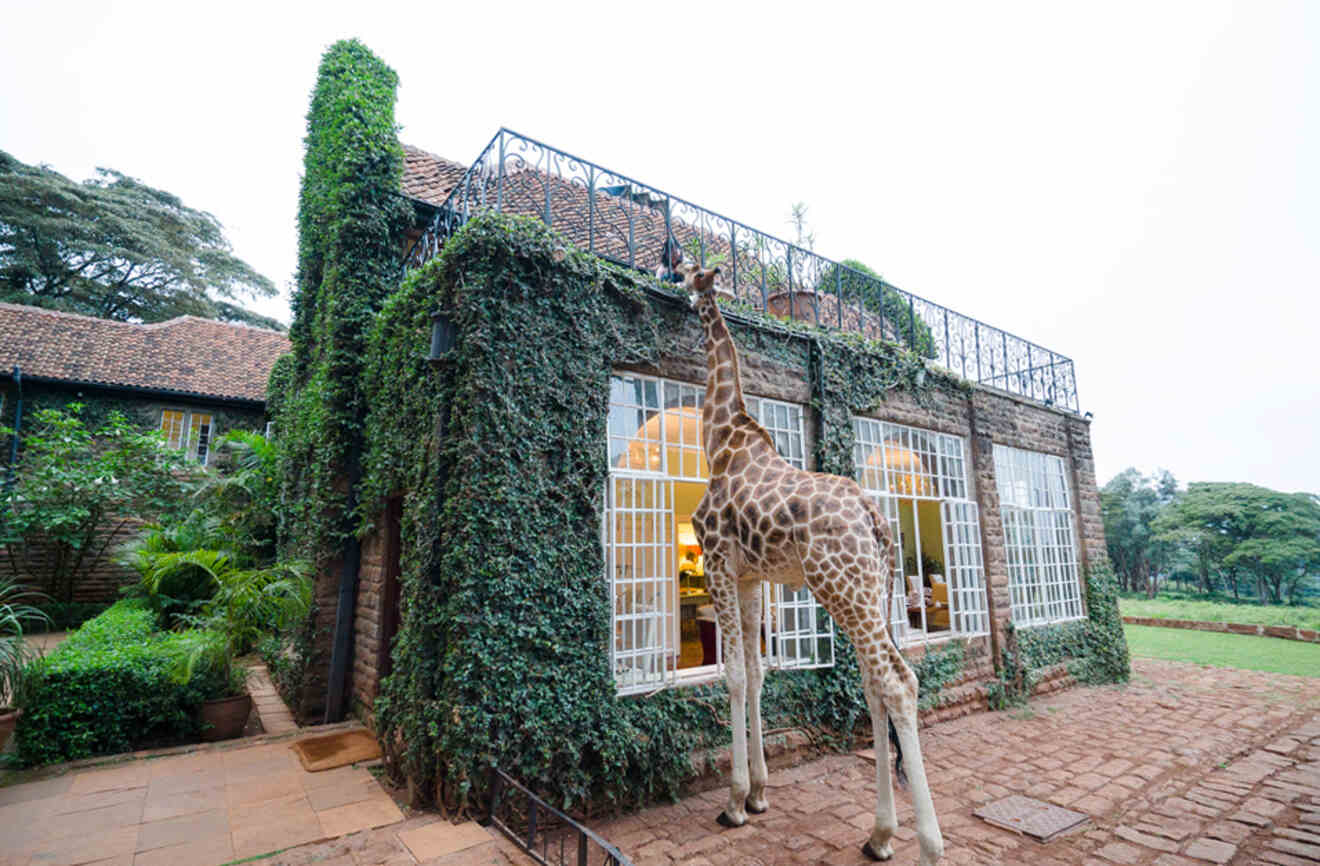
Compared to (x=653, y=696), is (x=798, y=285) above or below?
above

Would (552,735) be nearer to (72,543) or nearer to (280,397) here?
(280,397)

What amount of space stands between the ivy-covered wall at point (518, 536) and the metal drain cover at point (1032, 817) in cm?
221

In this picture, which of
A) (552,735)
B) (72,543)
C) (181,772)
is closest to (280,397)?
(72,543)

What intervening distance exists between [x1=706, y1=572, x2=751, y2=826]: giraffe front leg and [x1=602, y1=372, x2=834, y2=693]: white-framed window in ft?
2.84

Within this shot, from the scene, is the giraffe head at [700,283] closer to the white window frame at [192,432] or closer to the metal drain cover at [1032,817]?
the metal drain cover at [1032,817]

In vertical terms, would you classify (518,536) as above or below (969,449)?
below

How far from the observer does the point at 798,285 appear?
7.71 metres

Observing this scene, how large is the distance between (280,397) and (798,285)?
1103cm

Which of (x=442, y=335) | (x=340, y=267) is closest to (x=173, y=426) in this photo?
(x=340, y=267)

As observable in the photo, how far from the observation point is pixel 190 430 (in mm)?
14570

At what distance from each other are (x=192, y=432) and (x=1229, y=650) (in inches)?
964

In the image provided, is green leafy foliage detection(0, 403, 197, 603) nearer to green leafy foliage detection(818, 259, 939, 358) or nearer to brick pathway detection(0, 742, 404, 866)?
brick pathway detection(0, 742, 404, 866)

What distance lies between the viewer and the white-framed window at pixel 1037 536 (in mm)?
9281

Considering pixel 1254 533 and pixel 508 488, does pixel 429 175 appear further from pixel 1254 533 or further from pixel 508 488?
pixel 1254 533
